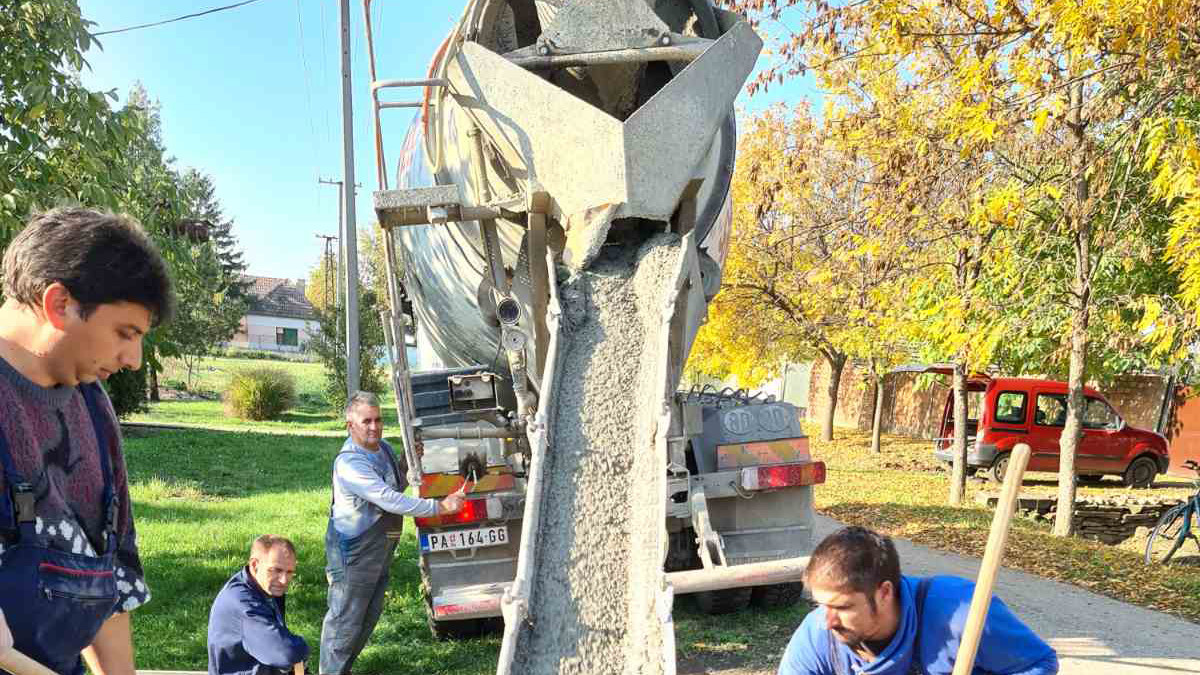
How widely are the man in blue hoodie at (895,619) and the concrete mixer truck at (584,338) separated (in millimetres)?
801

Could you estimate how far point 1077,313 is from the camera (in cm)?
825

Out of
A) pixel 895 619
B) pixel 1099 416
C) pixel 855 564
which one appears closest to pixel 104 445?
pixel 855 564

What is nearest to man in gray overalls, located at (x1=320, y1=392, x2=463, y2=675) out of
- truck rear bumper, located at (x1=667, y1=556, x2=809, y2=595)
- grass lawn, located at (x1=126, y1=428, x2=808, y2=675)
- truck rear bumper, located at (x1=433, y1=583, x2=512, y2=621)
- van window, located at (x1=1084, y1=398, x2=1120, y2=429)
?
truck rear bumper, located at (x1=433, y1=583, x2=512, y2=621)

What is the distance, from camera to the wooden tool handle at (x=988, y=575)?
2078 mm

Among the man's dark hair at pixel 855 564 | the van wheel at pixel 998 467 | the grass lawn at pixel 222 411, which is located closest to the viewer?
the man's dark hair at pixel 855 564

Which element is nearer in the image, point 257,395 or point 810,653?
point 810,653

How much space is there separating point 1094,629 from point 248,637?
5.47 metres

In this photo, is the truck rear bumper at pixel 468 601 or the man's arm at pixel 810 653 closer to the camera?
the man's arm at pixel 810 653

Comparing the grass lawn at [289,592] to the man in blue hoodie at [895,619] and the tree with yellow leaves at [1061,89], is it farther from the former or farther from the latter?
the tree with yellow leaves at [1061,89]

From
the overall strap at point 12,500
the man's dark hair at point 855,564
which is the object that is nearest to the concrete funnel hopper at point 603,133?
the man's dark hair at point 855,564

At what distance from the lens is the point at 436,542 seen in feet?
15.8

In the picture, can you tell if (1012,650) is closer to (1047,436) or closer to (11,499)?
(11,499)

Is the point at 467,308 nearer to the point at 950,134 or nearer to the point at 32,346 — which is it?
the point at 32,346

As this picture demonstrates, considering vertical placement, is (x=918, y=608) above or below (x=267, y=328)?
below
